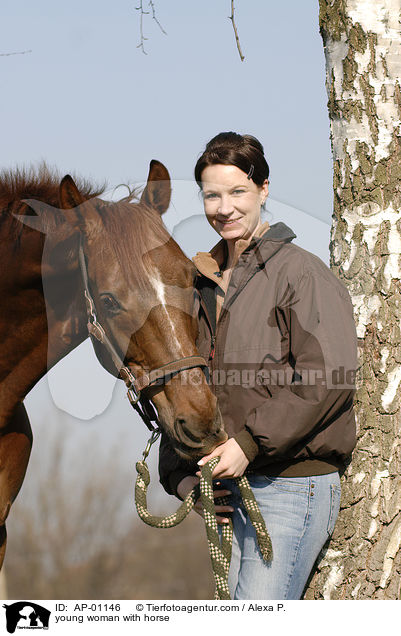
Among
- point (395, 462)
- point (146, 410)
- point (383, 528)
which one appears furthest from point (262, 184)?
point (383, 528)

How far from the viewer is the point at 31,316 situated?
9.77 ft

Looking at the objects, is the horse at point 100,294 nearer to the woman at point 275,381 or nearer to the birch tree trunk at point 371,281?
the woman at point 275,381

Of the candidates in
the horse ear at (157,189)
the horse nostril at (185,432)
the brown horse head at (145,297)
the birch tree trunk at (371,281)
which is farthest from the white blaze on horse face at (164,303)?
the birch tree trunk at (371,281)

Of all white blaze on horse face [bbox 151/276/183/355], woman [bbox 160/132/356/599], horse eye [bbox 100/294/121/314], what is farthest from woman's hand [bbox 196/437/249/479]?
horse eye [bbox 100/294/121/314]

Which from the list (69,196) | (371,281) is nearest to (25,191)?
(69,196)

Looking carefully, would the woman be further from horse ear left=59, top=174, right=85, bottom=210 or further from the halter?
horse ear left=59, top=174, right=85, bottom=210

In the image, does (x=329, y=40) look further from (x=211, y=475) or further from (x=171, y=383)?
(x=211, y=475)

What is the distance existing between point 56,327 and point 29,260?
0.32 metres

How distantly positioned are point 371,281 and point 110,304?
3.95ft

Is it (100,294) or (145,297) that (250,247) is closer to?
(145,297)

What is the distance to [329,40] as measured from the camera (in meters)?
3.09

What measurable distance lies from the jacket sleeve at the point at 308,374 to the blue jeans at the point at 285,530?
16 centimetres

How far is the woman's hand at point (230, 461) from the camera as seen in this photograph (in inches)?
92.3
